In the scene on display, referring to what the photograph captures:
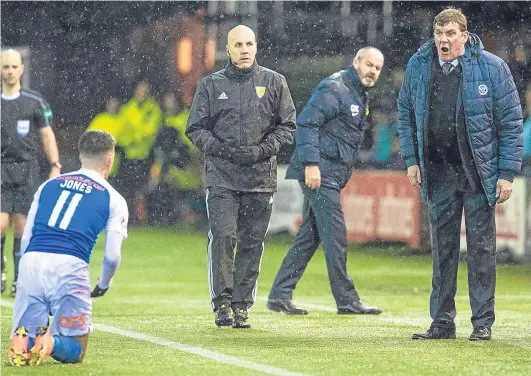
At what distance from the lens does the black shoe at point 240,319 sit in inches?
374

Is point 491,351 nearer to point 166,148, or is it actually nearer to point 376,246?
point 376,246

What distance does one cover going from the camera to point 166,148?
2491 centimetres

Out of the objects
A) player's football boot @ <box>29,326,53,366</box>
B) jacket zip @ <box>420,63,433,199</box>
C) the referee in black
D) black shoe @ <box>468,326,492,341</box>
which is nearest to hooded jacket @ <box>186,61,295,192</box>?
jacket zip @ <box>420,63,433,199</box>

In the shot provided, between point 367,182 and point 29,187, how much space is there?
6.59m

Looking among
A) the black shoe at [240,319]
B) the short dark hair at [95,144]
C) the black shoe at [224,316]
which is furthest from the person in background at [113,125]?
the short dark hair at [95,144]

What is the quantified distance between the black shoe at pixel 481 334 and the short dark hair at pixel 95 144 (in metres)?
2.66

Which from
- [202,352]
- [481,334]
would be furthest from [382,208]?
[202,352]

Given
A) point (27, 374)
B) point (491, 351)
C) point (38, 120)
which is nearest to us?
point (27, 374)

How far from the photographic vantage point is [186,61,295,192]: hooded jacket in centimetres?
968

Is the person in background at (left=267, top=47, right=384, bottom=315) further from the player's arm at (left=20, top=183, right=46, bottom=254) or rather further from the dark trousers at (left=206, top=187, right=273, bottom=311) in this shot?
the player's arm at (left=20, top=183, right=46, bottom=254)

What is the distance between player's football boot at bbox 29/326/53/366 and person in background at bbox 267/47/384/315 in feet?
11.7

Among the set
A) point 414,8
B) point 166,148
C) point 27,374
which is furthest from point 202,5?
point 27,374

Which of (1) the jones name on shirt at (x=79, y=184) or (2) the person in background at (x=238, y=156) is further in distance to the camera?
(2) the person in background at (x=238, y=156)

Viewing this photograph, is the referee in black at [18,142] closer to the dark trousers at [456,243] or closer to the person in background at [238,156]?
the person in background at [238,156]
